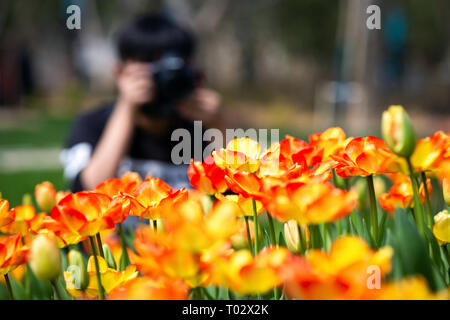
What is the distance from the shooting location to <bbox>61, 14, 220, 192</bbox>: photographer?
1.75m

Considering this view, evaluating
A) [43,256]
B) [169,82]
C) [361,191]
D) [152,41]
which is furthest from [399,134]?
[152,41]

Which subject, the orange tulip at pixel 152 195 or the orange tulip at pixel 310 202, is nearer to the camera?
the orange tulip at pixel 310 202

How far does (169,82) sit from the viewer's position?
69.4 inches

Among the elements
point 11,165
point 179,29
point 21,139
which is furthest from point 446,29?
point 179,29

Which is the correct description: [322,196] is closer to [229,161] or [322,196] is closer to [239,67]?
[229,161]

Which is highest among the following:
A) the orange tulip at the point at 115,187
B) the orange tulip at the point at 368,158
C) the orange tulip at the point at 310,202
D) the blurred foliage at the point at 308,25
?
the blurred foliage at the point at 308,25

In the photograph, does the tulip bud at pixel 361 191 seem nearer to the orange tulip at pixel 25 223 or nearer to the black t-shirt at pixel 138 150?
the orange tulip at pixel 25 223

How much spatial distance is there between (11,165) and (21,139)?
3.16m

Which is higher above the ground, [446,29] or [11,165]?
[446,29]

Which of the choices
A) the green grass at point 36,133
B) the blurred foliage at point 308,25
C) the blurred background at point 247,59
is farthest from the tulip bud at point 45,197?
the blurred foliage at point 308,25

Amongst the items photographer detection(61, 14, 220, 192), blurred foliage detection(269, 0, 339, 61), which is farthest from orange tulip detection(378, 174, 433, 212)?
blurred foliage detection(269, 0, 339, 61)

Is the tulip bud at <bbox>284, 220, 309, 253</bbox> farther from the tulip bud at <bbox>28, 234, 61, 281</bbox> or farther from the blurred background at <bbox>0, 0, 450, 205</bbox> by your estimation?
the blurred background at <bbox>0, 0, 450, 205</bbox>

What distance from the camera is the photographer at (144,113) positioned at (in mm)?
1751
